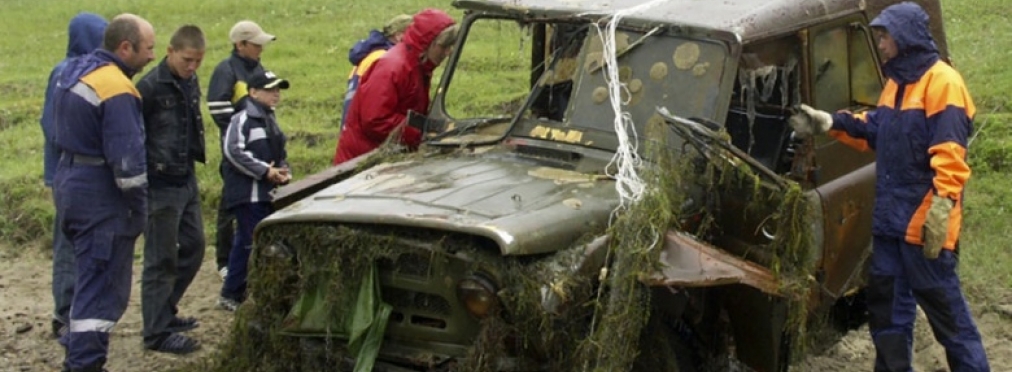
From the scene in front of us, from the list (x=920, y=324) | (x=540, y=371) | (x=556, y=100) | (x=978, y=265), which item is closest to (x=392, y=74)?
(x=556, y=100)

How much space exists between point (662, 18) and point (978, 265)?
10.5 ft

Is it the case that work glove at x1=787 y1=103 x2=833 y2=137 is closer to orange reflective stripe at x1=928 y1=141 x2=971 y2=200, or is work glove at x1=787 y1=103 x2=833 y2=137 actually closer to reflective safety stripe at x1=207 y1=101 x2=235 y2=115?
orange reflective stripe at x1=928 y1=141 x2=971 y2=200

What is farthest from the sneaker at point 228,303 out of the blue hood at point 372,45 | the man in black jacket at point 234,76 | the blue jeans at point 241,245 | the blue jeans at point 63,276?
the blue hood at point 372,45

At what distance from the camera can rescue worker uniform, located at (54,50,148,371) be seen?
5.93 m

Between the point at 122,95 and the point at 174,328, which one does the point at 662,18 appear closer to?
the point at 122,95

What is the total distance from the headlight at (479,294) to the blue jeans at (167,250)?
2448 mm

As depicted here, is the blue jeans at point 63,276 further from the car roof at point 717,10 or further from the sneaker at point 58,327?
the car roof at point 717,10

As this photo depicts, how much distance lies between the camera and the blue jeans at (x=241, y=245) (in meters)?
7.27

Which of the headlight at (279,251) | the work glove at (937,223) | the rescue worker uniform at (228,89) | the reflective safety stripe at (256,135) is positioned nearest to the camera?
the headlight at (279,251)

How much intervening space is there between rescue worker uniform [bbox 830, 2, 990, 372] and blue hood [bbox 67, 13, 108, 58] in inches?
153

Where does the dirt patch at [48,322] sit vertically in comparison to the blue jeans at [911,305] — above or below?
below

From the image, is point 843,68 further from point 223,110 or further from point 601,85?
point 223,110

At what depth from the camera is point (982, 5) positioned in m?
14.9

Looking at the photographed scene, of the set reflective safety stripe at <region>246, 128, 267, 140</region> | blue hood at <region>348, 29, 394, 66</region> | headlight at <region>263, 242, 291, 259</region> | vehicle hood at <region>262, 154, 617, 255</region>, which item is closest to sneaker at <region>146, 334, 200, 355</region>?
reflective safety stripe at <region>246, 128, 267, 140</region>
